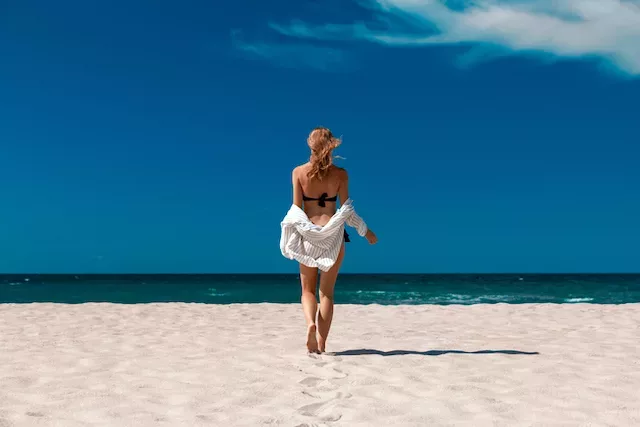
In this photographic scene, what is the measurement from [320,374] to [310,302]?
895 mm

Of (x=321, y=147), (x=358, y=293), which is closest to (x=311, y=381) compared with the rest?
(x=321, y=147)

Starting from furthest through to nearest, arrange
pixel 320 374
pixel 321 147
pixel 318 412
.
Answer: pixel 321 147
pixel 320 374
pixel 318 412

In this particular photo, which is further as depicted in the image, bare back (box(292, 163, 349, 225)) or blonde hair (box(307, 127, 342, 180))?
bare back (box(292, 163, 349, 225))

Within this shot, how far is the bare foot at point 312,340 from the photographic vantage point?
5434mm

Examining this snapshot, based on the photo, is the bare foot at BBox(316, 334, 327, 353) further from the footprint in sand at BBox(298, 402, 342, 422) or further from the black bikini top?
the footprint in sand at BBox(298, 402, 342, 422)

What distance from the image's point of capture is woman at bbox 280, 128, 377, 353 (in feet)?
17.7

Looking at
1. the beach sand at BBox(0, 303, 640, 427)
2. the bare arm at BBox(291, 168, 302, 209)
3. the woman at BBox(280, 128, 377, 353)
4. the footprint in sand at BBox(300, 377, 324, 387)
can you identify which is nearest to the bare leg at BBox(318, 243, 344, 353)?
the woman at BBox(280, 128, 377, 353)

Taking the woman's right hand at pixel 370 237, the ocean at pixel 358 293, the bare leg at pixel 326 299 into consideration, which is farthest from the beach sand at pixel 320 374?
the ocean at pixel 358 293

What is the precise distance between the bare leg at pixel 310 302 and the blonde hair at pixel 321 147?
96cm

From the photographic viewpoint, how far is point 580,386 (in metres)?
4.35

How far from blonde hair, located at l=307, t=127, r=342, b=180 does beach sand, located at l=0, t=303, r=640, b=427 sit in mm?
1722

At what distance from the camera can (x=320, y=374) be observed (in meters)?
4.71

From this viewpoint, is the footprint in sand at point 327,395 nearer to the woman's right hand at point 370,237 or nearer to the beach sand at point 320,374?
the beach sand at point 320,374

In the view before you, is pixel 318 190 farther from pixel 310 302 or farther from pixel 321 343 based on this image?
pixel 321 343
